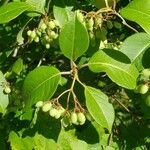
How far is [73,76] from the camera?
141cm

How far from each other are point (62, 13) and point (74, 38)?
0.38 meters

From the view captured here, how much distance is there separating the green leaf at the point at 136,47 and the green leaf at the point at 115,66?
72 millimetres

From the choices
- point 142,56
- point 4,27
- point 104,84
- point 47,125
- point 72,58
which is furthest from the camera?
point 4,27

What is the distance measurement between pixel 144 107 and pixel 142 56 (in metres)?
0.20

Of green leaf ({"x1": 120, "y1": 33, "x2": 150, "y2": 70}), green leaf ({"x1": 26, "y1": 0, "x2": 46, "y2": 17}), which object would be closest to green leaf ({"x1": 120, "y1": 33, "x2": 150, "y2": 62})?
green leaf ({"x1": 120, "y1": 33, "x2": 150, "y2": 70})

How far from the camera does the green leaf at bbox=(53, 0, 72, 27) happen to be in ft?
5.58

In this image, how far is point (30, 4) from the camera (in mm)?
1667

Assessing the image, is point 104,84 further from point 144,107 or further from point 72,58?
point 72,58

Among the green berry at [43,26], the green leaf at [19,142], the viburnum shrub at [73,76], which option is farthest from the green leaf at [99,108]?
the green leaf at [19,142]

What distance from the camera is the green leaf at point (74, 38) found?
1.31m

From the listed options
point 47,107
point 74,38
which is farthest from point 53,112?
point 74,38

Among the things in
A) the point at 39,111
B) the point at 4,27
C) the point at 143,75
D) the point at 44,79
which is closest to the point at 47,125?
the point at 39,111

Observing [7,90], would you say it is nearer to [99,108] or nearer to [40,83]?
[40,83]

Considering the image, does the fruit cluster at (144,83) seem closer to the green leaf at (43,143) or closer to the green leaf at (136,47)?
the green leaf at (136,47)
